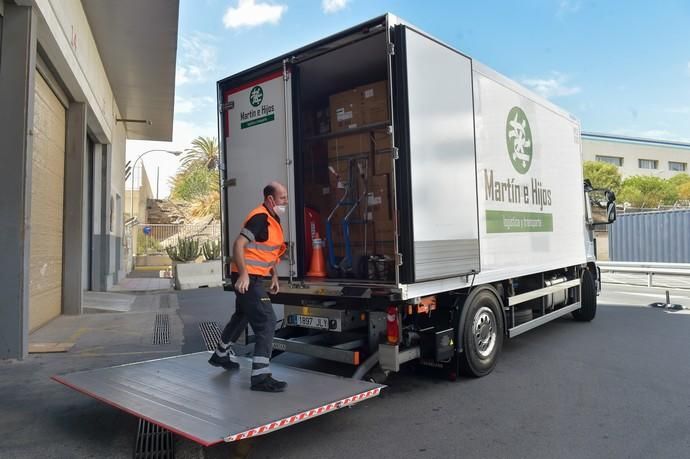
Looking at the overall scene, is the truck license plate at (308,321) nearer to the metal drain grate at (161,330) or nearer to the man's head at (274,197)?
the man's head at (274,197)

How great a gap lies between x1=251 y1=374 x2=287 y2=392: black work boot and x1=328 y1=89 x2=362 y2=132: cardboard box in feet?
9.32

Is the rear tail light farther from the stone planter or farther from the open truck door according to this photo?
the stone planter

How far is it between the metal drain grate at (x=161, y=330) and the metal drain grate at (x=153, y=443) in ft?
11.7

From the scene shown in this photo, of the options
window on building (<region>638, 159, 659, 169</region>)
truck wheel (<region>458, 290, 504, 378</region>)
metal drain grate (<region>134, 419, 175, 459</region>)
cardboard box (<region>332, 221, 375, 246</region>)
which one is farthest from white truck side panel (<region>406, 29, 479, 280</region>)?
window on building (<region>638, 159, 659, 169</region>)

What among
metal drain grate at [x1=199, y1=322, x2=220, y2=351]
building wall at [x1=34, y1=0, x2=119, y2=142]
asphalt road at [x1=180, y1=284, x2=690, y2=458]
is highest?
building wall at [x1=34, y1=0, x2=119, y2=142]

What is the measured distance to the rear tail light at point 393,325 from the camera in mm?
4570

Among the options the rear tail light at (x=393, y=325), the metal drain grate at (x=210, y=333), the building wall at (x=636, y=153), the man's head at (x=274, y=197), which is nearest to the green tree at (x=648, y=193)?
the building wall at (x=636, y=153)

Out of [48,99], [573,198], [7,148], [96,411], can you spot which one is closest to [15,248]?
[7,148]

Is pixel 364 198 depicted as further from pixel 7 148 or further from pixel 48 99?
pixel 48 99

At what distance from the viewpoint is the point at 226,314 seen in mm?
10000

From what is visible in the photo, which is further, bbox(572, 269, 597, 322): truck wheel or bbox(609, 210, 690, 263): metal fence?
bbox(609, 210, 690, 263): metal fence

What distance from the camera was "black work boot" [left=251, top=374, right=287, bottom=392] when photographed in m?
4.08

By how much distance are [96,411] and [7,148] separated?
345cm

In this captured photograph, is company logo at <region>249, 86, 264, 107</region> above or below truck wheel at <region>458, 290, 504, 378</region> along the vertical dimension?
above
